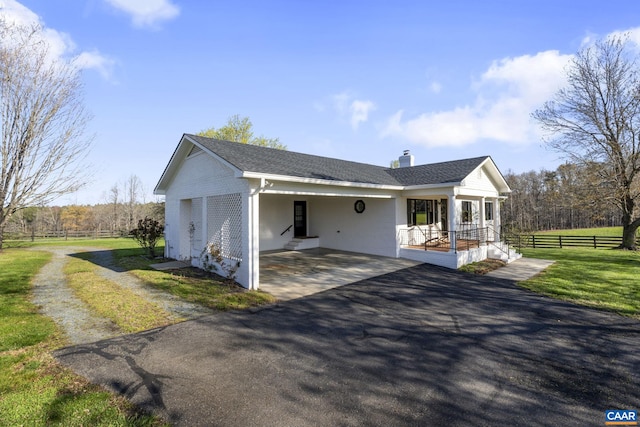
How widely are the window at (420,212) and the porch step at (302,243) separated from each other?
4.94 m

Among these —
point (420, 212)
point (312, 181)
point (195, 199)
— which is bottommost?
point (420, 212)

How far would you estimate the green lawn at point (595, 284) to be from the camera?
7.12 metres

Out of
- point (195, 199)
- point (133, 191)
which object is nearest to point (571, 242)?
point (195, 199)

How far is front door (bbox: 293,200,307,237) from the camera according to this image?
15.5m

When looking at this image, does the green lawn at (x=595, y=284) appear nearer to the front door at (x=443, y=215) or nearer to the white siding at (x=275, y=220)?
the front door at (x=443, y=215)

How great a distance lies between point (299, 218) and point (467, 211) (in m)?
9.55

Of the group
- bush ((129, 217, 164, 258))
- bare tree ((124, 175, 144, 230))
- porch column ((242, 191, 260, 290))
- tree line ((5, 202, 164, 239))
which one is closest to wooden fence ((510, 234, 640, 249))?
porch column ((242, 191, 260, 290))

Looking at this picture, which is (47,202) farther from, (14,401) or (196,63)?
(14,401)

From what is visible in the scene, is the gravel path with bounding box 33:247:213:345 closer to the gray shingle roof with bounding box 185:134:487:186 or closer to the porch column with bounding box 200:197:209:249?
the porch column with bounding box 200:197:209:249

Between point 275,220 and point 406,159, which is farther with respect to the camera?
point 406,159

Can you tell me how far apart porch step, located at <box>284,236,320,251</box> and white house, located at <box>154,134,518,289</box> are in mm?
65

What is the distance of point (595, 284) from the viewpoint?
891 centimetres

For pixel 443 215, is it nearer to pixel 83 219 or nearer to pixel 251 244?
pixel 251 244

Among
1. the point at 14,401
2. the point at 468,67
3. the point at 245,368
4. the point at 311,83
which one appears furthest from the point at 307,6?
the point at 14,401
